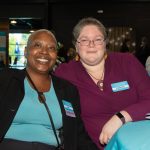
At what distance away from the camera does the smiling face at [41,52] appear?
2457mm

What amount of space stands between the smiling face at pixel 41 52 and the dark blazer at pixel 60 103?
97mm

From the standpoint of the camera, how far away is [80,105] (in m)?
2.47

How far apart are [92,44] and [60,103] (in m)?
0.44

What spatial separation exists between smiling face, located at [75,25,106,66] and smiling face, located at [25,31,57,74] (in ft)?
0.64

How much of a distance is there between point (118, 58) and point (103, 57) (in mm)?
→ 121

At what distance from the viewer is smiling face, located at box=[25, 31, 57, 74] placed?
8.06 ft

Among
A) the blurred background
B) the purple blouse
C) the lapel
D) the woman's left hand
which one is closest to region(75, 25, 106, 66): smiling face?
the purple blouse

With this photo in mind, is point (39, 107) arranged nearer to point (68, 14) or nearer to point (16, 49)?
point (16, 49)

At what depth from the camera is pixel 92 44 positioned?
2.42 metres

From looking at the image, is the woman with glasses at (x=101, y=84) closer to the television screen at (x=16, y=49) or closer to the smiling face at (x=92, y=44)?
the smiling face at (x=92, y=44)

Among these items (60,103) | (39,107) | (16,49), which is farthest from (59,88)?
(16,49)

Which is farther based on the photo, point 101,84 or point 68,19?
Result: point 68,19

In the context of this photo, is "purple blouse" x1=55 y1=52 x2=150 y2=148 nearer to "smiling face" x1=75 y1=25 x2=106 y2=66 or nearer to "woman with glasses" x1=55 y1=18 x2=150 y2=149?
"woman with glasses" x1=55 y1=18 x2=150 y2=149

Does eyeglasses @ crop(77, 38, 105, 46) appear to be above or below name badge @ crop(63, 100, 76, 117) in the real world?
above
